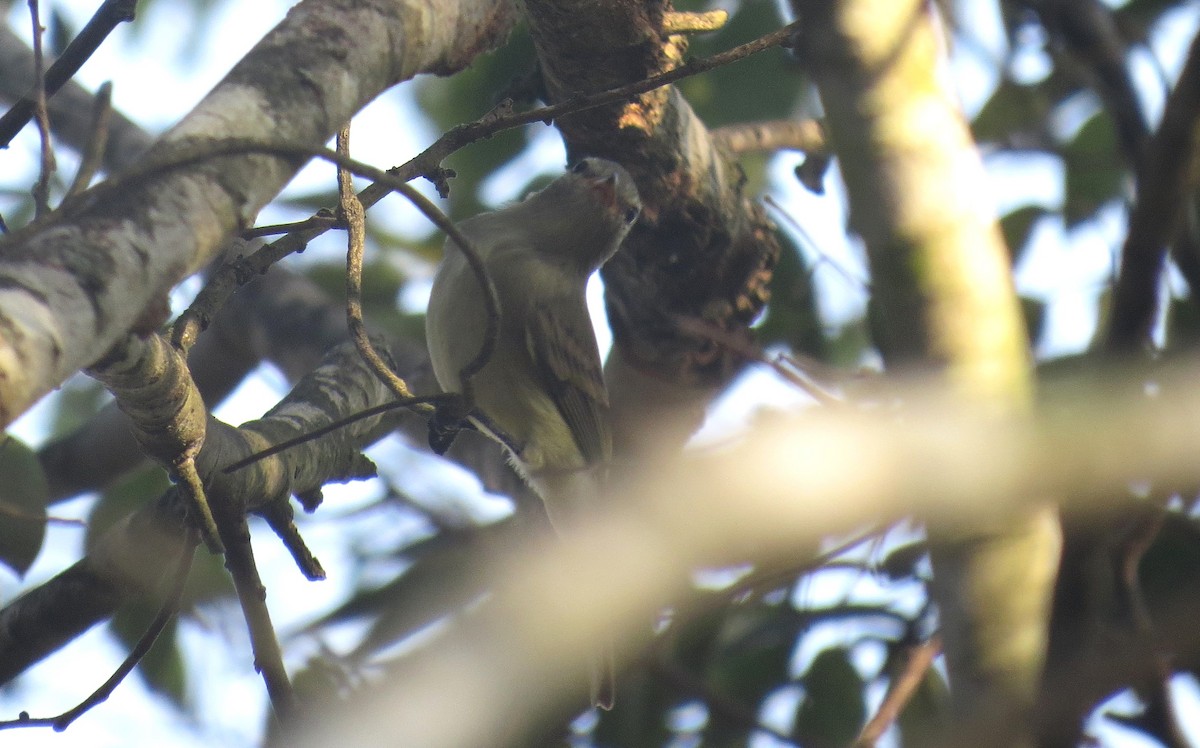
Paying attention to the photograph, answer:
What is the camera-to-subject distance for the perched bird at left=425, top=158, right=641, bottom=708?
3.41 metres

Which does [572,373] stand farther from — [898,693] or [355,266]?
[355,266]

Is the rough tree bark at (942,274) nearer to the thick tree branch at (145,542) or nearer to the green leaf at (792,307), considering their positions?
the thick tree branch at (145,542)

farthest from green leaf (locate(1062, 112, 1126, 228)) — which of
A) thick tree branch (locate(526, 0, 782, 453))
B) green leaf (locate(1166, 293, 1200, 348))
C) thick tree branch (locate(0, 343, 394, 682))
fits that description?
thick tree branch (locate(0, 343, 394, 682))

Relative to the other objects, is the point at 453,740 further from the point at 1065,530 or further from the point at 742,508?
the point at 1065,530

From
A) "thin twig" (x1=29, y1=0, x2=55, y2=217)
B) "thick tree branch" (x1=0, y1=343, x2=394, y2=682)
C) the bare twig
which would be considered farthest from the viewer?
the bare twig

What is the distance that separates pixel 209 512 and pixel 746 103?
101 inches

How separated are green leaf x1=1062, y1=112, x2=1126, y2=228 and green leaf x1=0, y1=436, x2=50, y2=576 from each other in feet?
9.90

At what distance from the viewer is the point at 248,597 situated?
6.24ft

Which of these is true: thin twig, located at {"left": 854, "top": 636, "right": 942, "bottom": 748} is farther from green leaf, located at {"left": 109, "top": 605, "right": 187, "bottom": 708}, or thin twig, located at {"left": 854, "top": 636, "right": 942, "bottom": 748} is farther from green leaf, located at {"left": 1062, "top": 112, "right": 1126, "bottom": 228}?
green leaf, located at {"left": 109, "top": 605, "right": 187, "bottom": 708}


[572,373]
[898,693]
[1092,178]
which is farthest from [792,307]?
[898,693]

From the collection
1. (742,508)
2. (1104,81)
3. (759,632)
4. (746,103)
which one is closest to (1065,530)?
(742,508)

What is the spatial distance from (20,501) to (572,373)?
1.58 meters

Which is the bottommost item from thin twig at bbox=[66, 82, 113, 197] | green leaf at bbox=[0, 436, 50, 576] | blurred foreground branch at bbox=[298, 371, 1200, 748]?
blurred foreground branch at bbox=[298, 371, 1200, 748]

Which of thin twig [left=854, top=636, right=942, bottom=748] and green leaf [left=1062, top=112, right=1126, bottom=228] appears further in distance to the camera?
green leaf [left=1062, top=112, right=1126, bottom=228]
